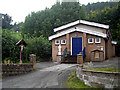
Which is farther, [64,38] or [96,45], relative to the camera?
[64,38]

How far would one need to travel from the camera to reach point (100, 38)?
21.8 meters

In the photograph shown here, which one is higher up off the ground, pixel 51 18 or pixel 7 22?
pixel 7 22

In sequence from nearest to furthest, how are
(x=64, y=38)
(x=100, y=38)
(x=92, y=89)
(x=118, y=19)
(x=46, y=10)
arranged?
(x=92, y=89) → (x=100, y=38) → (x=64, y=38) → (x=118, y=19) → (x=46, y=10)

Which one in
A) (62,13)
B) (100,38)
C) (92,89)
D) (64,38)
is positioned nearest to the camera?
(92,89)

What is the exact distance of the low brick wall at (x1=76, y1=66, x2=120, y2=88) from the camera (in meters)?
7.52

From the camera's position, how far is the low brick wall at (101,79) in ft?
24.7

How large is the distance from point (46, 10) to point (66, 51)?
29371mm

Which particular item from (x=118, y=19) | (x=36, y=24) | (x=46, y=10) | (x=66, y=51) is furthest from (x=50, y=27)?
(x=66, y=51)

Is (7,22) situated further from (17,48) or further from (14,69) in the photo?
(14,69)

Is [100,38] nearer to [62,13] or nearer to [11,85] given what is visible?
[11,85]

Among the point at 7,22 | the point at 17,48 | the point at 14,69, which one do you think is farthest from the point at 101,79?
the point at 7,22

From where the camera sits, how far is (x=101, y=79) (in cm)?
804

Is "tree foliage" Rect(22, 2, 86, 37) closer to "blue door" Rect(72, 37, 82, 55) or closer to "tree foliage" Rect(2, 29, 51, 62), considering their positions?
"tree foliage" Rect(2, 29, 51, 62)

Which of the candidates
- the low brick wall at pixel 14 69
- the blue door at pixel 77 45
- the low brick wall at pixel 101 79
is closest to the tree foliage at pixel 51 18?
the blue door at pixel 77 45
